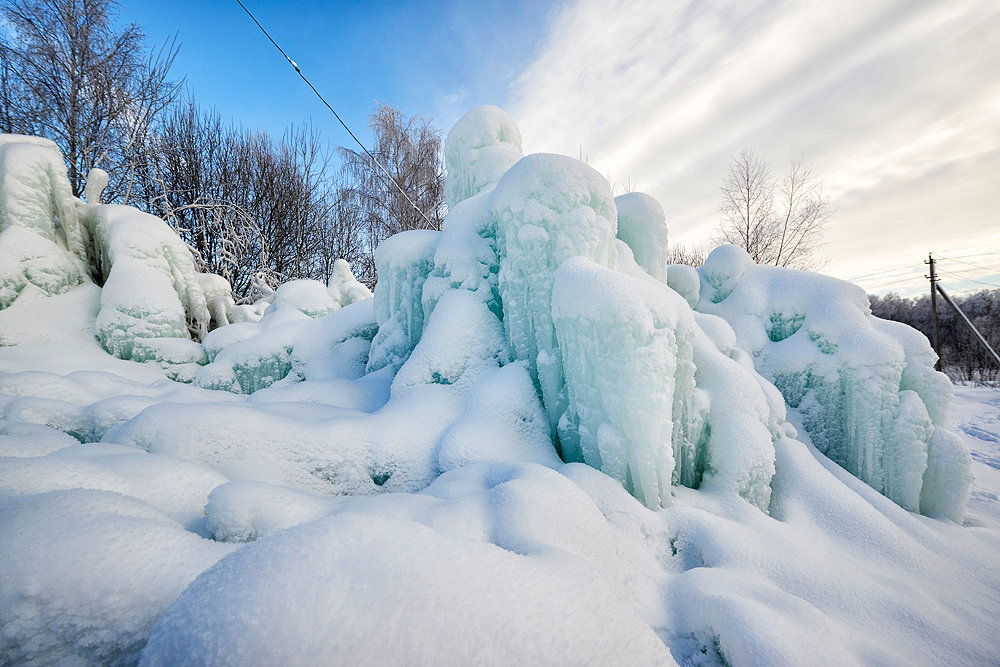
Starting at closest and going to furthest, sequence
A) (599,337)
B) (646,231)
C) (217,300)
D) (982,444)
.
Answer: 1. (599,337)
2. (646,231)
3. (982,444)
4. (217,300)

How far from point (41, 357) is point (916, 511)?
752 centimetres

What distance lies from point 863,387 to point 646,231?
2036 mm

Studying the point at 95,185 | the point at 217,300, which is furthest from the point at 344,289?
the point at 95,185

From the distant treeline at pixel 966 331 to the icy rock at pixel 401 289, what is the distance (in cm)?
1455

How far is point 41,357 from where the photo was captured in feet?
11.3

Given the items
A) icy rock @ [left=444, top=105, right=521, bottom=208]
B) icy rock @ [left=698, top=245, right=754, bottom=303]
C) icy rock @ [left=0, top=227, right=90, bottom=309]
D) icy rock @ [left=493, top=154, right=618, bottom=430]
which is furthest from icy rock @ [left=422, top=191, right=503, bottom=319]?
icy rock @ [left=0, top=227, right=90, bottom=309]

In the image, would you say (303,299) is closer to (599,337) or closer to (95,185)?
(95,185)

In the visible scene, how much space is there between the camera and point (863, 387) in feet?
8.88

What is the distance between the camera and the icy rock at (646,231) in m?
3.26

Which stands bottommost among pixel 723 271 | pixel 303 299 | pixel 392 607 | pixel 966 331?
pixel 966 331

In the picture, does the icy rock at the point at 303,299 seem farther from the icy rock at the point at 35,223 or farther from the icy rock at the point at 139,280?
the icy rock at the point at 35,223

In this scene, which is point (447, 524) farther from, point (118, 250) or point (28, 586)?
point (118, 250)

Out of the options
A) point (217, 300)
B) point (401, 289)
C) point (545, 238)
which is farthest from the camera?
point (217, 300)

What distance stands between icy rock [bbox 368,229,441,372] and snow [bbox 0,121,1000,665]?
32 millimetres
